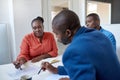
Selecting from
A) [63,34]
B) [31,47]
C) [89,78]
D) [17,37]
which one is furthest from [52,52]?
[89,78]

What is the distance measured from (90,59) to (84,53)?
0.13 feet

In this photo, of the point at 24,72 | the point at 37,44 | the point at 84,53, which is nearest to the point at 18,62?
the point at 24,72

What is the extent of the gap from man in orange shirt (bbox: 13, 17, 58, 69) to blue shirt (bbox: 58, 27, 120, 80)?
1.35 meters

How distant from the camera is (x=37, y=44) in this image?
2250 mm

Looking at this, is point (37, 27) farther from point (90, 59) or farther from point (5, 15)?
point (90, 59)

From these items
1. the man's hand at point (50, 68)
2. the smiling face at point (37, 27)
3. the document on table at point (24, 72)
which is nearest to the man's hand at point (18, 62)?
the document on table at point (24, 72)

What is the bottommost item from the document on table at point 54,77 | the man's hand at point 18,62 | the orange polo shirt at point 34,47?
the document on table at point 54,77

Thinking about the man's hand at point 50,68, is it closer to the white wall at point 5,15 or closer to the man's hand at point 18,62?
the man's hand at point 18,62

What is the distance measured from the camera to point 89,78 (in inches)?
29.9

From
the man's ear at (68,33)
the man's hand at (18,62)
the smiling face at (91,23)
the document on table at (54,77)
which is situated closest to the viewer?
the man's ear at (68,33)

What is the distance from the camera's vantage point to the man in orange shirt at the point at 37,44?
86.0 inches

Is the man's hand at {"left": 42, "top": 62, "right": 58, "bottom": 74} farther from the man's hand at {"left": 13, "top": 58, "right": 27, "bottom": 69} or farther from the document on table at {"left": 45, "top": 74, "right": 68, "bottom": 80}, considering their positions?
the man's hand at {"left": 13, "top": 58, "right": 27, "bottom": 69}

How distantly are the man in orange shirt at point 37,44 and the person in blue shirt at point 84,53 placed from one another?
1293 millimetres

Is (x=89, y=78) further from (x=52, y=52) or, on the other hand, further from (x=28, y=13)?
(x=28, y=13)
